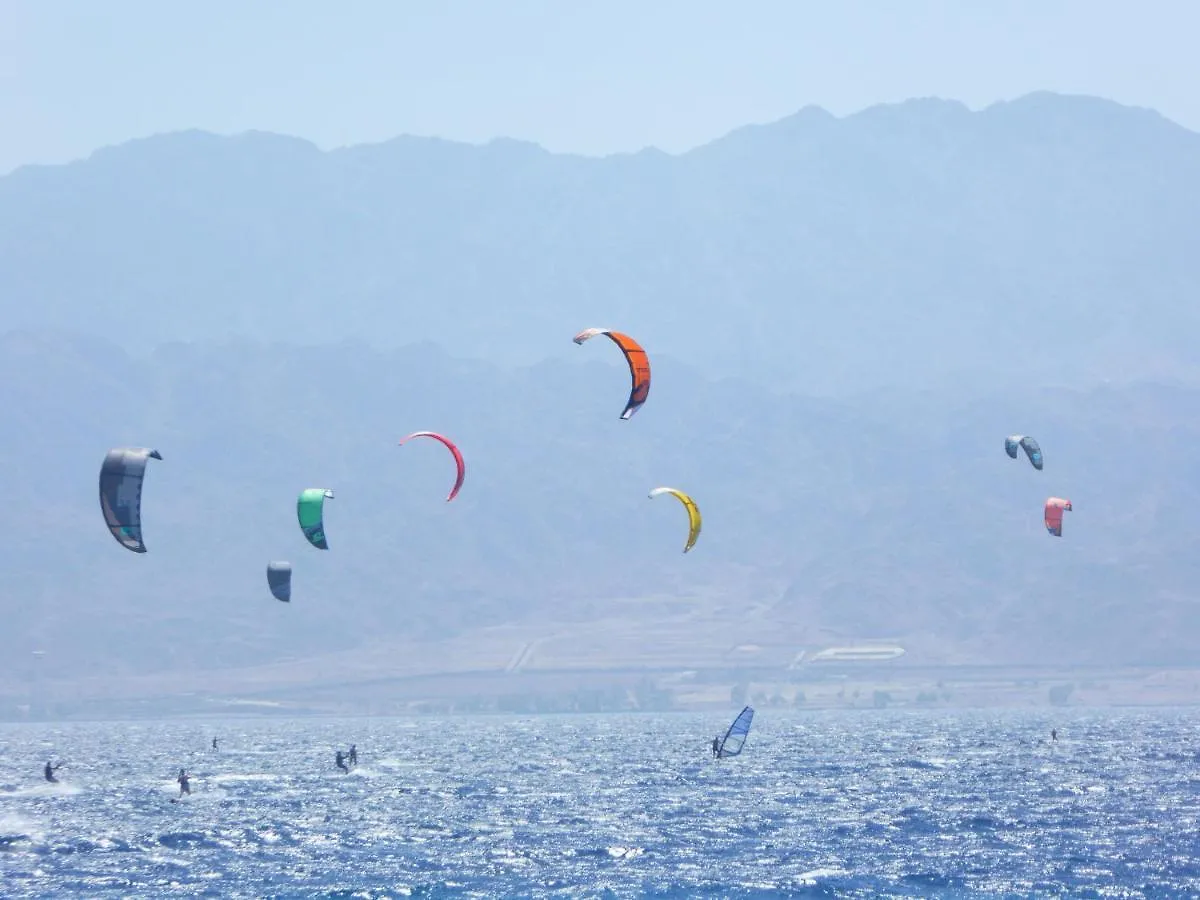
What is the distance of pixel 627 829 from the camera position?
78188 millimetres

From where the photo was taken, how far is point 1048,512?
10119 centimetres

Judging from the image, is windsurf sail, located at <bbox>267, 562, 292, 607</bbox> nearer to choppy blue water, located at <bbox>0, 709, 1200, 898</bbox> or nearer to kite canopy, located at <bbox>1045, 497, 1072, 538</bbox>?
choppy blue water, located at <bbox>0, 709, 1200, 898</bbox>

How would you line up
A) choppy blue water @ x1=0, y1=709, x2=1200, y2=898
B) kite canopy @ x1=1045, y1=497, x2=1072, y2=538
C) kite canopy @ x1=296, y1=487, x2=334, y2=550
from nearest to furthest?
choppy blue water @ x1=0, y1=709, x2=1200, y2=898
kite canopy @ x1=296, y1=487, x2=334, y2=550
kite canopy @ x1=1045, y1=497, x2=1072, y2=538

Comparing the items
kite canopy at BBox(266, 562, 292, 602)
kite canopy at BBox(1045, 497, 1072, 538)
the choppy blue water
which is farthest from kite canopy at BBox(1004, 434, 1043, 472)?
kite canopy at BBox(266, 562, 292, 602)

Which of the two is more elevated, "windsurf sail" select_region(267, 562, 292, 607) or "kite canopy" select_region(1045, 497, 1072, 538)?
"kite canopy" select_region(1045, 497, 1072, 538)

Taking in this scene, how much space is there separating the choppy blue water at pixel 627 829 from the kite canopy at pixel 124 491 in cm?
1216

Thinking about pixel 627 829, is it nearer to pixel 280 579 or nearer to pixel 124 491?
pixel 280 579

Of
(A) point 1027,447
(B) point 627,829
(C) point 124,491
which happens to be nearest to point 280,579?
(C) point 124,491

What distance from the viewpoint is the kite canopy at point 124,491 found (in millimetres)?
65562

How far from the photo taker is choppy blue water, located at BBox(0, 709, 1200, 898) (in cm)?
6031

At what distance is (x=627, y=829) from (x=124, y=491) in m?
26.4

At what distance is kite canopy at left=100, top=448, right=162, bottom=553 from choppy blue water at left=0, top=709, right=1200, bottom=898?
1216 centimetres

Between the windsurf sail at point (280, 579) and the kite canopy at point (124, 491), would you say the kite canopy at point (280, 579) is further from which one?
the kite canopy at point (124, 491)

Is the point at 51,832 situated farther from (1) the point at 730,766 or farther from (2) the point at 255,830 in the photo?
(1) the point at 730,766
